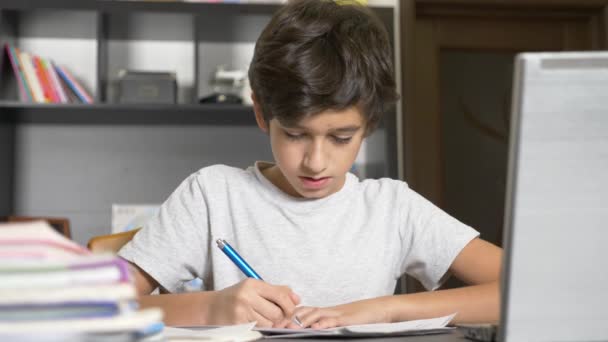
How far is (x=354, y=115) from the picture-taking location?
1147mm

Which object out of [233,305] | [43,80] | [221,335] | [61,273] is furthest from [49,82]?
[61,273]

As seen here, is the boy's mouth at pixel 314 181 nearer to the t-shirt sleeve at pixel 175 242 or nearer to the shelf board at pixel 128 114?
the t-shirt sleeve at pixel 175 242

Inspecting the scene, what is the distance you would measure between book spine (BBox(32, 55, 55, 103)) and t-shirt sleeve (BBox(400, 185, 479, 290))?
1730 millimetres

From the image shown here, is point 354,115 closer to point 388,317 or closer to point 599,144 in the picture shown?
point 388,317

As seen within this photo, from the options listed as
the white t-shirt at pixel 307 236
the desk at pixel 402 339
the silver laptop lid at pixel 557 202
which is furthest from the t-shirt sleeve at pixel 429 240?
the silver laptop lid at pixel 557 202

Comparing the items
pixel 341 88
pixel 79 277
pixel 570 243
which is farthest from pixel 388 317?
pixel 79 277

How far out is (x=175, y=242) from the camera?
1.28 metres

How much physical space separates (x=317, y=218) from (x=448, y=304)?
0.35 meters

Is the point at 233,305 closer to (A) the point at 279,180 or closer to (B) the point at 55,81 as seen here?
(A) the point at 279,180

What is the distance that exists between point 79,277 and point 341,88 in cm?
80

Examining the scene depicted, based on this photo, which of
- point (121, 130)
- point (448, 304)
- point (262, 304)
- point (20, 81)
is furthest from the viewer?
point (121, 130)

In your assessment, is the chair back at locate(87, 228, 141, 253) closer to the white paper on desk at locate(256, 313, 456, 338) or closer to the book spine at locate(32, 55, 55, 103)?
the white paper on desk at locate(256, 313, 456, 338)

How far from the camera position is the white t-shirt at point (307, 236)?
4.24 feet

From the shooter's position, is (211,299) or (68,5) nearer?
(211,299)
